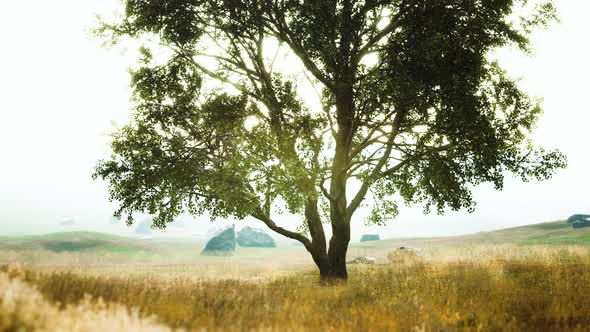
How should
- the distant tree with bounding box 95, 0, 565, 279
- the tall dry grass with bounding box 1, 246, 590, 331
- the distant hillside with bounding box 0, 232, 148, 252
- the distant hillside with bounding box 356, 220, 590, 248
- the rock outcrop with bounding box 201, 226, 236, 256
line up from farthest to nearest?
the rock outcrop with bounding box 201, 226, 236, 256 → the distant hillside with bounding box 0, 232, 148, 252 → the distant hillside with bounding box 356, 220, 590, 248 → the distant tree with bounding box 95, 0, 565, 279 → the tall dry grass with bounding box 1, 246, 590, 331

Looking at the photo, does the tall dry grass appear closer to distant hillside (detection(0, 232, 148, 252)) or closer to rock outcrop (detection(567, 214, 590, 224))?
distant hillside (detection(0, 232, 148, 252))

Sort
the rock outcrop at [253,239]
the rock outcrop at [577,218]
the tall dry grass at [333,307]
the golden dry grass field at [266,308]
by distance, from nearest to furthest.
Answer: the golden dry grass field at [266,308] < the tall dry grass at [333,307] < the rock outcrop at [577,218] < the rock outcrop at [253,239]

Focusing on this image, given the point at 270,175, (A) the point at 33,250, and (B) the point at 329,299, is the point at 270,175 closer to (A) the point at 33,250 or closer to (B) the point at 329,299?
(B) the point at 329,299

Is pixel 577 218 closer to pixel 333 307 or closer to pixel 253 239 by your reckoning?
pixel 253 239

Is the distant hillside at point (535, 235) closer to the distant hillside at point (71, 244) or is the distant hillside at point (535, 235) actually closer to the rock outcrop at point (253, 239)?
the rock outcrop at point (253, 239)

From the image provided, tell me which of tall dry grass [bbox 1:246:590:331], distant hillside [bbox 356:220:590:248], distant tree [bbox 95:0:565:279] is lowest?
distant hillside [bbox 356:220:590:248]

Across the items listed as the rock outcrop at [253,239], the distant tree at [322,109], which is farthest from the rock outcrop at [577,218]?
the rock outcrop at [253,239]

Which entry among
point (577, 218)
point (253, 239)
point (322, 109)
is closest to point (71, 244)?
point (253, 239)

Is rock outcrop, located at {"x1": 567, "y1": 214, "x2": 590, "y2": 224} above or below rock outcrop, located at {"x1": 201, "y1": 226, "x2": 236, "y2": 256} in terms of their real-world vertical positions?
above

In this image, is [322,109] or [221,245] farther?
[221,245]

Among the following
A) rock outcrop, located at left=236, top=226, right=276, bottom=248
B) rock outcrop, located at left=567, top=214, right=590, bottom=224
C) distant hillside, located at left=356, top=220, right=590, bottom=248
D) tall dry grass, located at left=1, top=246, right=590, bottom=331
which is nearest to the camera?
tall dry grass, located at left=1, top=246, right=590, bottom=331

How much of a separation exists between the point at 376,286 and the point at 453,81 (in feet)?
21.2

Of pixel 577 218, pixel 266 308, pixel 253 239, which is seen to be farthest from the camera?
pixel 253 239

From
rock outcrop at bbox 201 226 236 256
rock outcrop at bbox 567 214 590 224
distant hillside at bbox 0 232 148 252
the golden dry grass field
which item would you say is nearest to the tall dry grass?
the golden dry grass field
